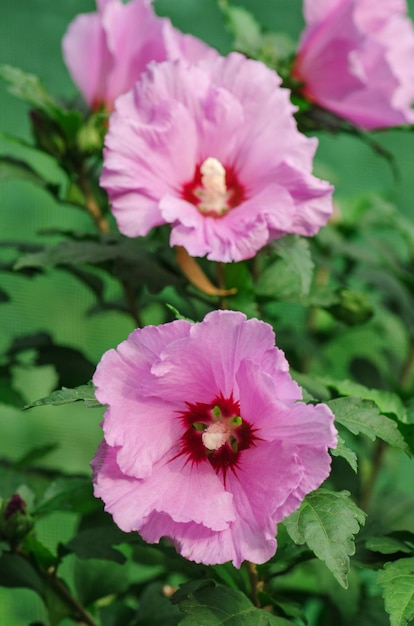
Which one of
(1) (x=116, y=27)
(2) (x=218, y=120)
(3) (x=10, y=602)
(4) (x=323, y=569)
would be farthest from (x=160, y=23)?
(3) (x=10, y=602)

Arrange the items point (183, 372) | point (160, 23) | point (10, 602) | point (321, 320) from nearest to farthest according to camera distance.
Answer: point (183, 372) < point (160, 23) < point (321, 320) < point (10, 602)

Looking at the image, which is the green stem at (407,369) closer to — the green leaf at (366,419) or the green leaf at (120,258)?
the green leaf at (120,258)

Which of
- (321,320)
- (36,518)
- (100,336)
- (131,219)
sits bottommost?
(100,336)

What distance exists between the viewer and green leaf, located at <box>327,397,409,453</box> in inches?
23.9

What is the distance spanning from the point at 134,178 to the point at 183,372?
0.20 metres

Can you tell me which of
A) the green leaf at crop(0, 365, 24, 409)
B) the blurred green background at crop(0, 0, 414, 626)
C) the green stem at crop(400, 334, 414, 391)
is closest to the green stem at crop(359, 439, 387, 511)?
the green stem at crop(400, 334, 414, 391)

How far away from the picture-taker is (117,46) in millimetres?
846

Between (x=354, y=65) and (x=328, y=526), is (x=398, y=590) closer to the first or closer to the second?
(x=328, y=526)

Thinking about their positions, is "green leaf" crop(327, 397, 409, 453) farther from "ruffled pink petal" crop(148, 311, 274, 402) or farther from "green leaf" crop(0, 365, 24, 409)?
"green leaf" crop(0, 365, 24, 409)

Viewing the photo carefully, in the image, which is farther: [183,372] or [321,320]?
[321,320]

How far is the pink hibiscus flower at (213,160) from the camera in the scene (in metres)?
0.70

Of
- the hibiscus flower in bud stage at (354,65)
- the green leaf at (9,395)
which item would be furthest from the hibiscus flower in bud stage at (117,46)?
the green leaf at (9,395)

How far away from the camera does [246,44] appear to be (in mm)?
986

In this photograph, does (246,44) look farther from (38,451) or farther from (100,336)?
(100,336)
